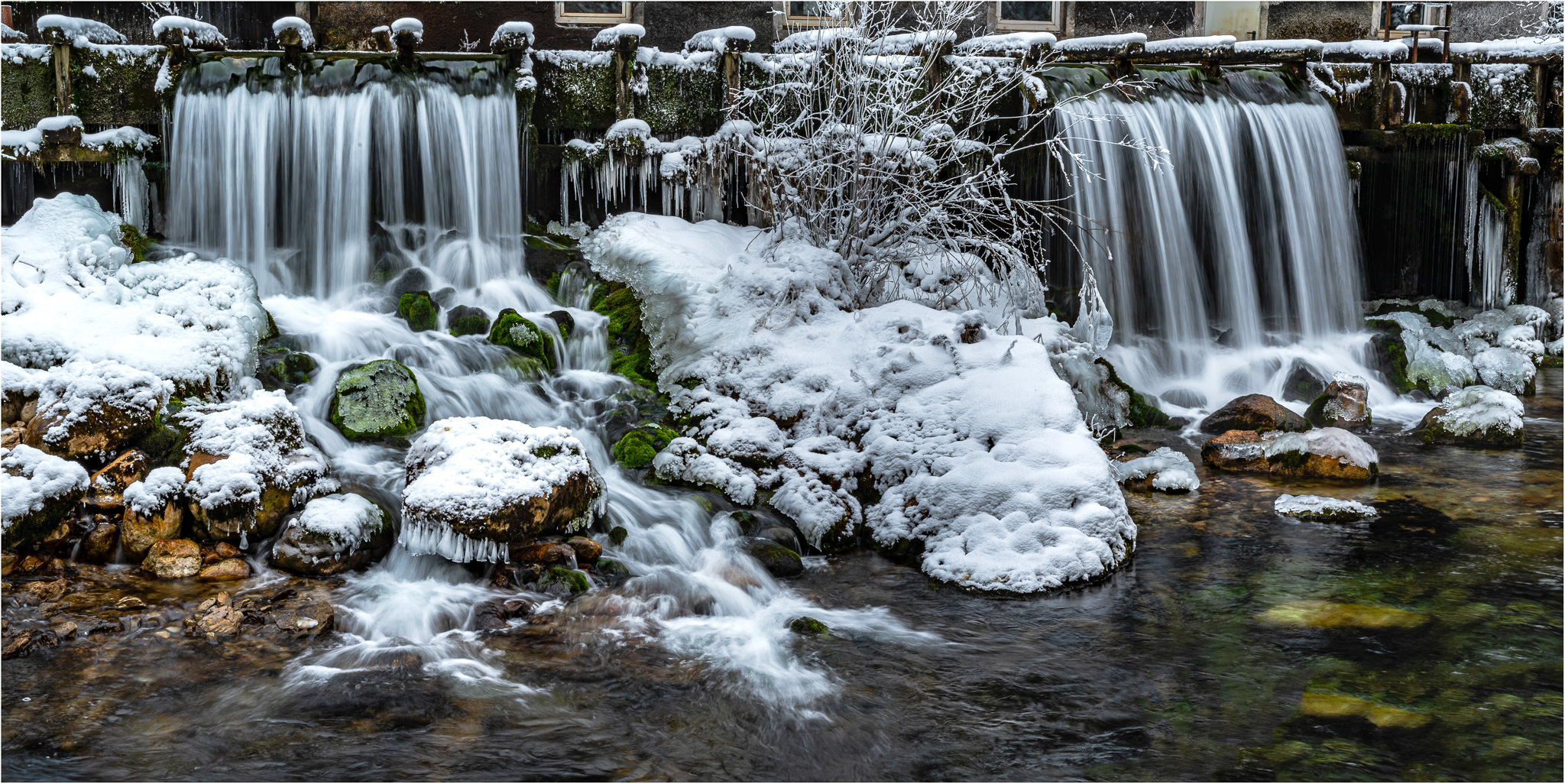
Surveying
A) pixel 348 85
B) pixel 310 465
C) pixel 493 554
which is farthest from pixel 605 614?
pixel 348 85

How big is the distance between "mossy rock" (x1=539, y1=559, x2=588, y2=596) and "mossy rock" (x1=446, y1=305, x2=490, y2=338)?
3.18m

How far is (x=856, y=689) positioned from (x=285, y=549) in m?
2.82

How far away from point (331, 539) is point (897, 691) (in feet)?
9.18

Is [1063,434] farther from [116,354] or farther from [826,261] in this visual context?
[116,354]

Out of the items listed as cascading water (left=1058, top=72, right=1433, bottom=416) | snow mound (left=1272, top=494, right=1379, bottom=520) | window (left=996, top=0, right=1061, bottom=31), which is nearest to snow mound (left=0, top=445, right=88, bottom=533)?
snow mound (left=1272, top=494, right=1379, bottom=520)

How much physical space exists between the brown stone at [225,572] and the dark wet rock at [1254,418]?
654 centimetres

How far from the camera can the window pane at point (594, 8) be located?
1478 centimetres

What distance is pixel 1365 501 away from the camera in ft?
22.3

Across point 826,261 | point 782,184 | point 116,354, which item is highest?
point 782,184

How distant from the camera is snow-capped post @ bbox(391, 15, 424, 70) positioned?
9445 millimetres

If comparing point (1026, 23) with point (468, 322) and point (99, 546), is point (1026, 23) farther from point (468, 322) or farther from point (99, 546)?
point (99, 546)

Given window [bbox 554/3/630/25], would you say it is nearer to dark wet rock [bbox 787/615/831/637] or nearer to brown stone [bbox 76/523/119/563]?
brown stone [bbox 76/523/119/563]

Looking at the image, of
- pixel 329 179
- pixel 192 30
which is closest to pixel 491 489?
pixel 329 179

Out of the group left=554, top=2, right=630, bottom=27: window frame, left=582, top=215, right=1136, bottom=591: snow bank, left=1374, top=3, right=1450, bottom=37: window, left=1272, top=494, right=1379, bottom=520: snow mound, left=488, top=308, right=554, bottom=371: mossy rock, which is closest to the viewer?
left=582, top=215, right=1136, bottom=591: snow bank
